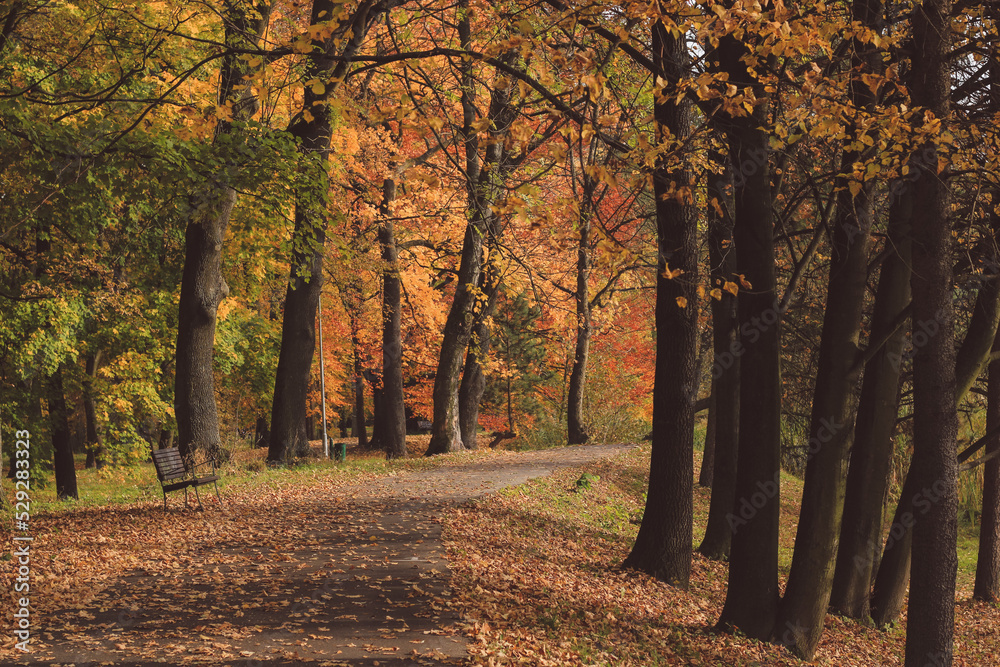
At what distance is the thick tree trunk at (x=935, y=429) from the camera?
6035 millimetres

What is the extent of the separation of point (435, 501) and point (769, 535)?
536 cm

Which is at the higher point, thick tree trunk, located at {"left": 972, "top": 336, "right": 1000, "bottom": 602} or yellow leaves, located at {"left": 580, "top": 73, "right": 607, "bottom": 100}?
yellow leaves, located at {"left": 580, "top": 73, "right": 607, "bottom": 100}

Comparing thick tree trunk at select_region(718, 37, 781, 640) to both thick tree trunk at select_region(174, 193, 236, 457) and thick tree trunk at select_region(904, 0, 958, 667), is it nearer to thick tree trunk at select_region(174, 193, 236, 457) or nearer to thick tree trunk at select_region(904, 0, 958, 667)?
thick tree trunk at select_region(904, 0, 958, 667)

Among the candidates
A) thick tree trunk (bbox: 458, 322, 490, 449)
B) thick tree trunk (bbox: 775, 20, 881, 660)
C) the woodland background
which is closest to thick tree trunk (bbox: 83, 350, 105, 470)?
the woodland background

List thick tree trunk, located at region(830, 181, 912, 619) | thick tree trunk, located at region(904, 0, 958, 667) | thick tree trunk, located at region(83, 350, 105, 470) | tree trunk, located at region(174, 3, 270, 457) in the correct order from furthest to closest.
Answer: thick tree trunk, located at region(83, 350, 105, 470) < tree trunk, located at region(174, 3, 270, 457) < thick tree trunk, located at region(830, 181, 912, 619) < thick tree trunk, located at region(904, 0, 958, 667)

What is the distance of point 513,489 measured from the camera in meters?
12.8

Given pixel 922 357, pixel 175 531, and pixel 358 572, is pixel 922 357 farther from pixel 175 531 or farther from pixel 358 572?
pixel 175 531

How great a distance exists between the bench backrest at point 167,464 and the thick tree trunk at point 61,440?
28.2ft

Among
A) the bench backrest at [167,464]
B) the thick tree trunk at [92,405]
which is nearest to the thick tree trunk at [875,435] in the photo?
the bench backrest at [167,464]

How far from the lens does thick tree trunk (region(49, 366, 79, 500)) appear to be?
57.0 feet

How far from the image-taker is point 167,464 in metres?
10.2

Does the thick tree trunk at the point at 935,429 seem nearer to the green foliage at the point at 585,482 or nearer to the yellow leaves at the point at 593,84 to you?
the yellow leaves at the point at 593,84

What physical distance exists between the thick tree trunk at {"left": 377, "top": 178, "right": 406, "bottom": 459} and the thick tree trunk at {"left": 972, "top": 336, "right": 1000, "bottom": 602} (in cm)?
1352

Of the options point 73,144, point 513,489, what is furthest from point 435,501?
point 73,144
